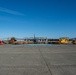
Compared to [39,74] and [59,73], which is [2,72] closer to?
[39,74]

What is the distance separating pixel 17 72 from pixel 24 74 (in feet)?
1.54

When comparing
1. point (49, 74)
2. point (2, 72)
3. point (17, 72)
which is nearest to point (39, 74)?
point (49, 74)

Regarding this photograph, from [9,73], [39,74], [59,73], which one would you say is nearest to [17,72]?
[9,73]

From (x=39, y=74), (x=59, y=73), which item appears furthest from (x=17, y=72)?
(x=59, y=73)

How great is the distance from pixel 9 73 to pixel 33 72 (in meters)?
0.97

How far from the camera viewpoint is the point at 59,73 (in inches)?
291

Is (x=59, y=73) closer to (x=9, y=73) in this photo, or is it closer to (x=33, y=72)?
(x=33, y=72)

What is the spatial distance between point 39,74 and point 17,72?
951 mm

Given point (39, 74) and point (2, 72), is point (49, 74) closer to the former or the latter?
point (39, 74)

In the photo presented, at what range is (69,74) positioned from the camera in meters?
7.21

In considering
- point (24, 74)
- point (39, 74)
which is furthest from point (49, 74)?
point (24, 74)

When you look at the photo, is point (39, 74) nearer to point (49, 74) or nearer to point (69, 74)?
point (49, 74)

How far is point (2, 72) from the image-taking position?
7.61 metres

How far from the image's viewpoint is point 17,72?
7570 mm
